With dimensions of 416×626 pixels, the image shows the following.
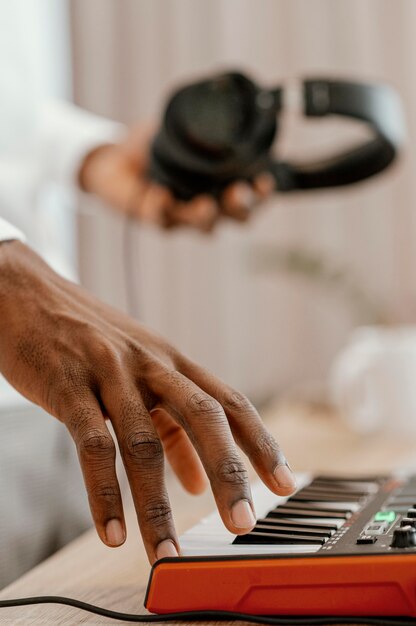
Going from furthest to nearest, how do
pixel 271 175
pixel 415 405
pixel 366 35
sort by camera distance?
pixel 366 35 → pixel 415 405 → pixel 271 175

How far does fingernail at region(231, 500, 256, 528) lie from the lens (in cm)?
40

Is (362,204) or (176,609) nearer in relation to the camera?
(176,609)

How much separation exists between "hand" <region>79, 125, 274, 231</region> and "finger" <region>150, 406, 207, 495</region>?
1.79 ft

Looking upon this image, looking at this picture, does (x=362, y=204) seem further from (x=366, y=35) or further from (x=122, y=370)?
(x=122, y=370)

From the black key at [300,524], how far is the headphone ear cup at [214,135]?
0.59 m

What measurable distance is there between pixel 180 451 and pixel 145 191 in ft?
2.10

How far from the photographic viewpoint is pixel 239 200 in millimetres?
1028

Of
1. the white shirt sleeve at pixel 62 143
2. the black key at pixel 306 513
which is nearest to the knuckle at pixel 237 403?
the black key at pixel 306 513

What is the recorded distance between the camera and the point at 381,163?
1104 mm

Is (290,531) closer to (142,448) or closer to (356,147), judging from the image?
(142,448)

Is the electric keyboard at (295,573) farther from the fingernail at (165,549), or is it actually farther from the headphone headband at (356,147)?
the headphone headband at (356,147)

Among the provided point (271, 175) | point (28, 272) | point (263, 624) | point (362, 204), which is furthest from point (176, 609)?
point (362, 204)

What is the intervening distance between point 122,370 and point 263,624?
14cm

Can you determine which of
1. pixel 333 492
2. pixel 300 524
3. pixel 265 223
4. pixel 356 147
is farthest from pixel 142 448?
pixel 265 223
